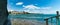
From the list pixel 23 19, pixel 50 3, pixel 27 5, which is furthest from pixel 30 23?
pixel 50 3

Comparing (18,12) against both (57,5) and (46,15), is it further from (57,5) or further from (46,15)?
(57,5)

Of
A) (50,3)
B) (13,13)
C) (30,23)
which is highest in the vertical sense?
(50,3)

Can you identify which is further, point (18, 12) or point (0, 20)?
point (18, 12)

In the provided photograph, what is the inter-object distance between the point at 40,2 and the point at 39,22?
0.73 meters

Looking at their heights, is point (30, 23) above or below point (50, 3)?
below

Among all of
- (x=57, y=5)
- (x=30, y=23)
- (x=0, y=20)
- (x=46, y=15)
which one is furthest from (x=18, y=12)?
(x=0, y=20)

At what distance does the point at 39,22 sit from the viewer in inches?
209

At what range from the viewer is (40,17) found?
521 cm

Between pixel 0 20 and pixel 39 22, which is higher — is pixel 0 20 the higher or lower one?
the higher one

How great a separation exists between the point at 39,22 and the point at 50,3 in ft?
2.62

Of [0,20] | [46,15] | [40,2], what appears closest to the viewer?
[0,20]

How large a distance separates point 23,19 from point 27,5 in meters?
0.53

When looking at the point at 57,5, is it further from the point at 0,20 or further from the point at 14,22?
the point at 0,20

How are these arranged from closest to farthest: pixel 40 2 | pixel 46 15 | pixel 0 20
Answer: pixel 0 20
pixel 46 15
pixel 40 2
